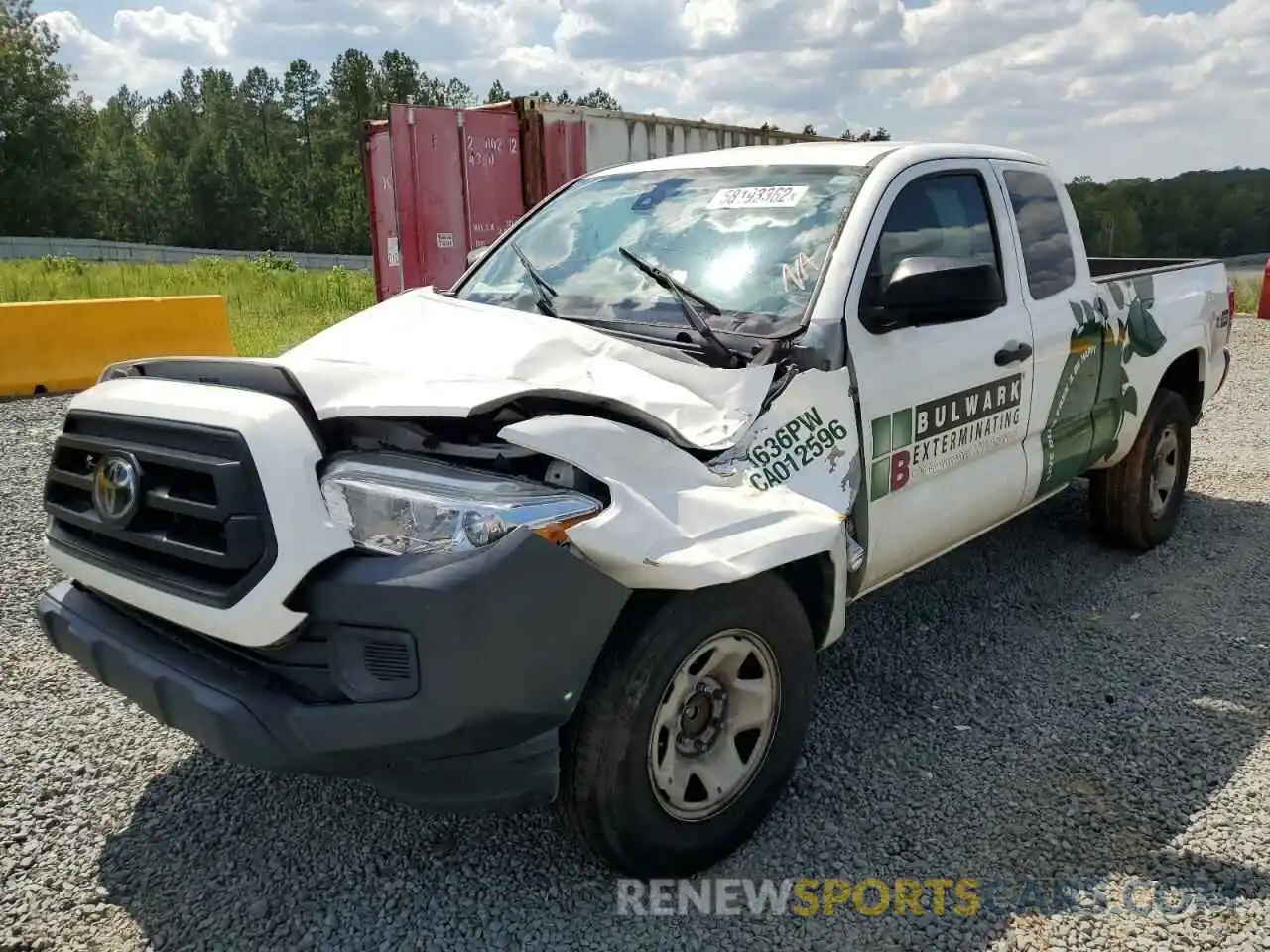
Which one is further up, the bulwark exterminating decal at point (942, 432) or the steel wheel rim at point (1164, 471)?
the bulwark exterminating decal at point (942, 432)

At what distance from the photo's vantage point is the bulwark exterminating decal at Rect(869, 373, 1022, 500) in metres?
3.24

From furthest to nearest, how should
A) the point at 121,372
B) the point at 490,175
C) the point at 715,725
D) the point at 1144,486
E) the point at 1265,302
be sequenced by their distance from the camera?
the point at 1265,302, the point at 490,175, the point at 1144,486, the point at 121,372, the point at 715,725

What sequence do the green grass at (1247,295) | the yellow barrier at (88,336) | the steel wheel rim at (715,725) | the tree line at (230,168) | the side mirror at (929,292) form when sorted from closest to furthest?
the steel wheel rim at (715,725) < the side mirror at (929,292) < the yellow barrier at (88,336) < the green grass at (1247,295) < the tree line at (230,168)

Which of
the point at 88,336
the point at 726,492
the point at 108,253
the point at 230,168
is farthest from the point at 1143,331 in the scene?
the point at 230,168

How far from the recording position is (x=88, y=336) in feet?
28.7

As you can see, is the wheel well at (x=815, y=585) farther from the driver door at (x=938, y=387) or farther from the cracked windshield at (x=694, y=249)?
the cracked windshield at (x=694, y=249)

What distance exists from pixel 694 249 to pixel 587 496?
53.7 inches

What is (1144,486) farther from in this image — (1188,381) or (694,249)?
(694,249)

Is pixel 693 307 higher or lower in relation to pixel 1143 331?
higher

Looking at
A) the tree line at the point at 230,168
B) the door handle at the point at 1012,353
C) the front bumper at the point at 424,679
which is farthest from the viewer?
the tree line at the point at 230,168

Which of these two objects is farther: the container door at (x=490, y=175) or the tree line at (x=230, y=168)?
the tree line at (x=230, y=168)

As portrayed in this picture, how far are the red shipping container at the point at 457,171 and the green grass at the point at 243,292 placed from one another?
6.01 feet

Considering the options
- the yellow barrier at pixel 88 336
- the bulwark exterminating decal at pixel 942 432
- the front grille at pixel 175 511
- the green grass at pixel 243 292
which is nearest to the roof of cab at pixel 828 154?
the bulwark exterminating decal at pixel 942 432

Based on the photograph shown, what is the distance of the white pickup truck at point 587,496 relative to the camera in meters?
2.21
